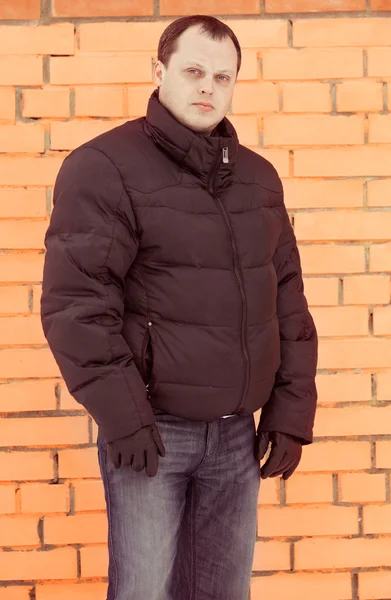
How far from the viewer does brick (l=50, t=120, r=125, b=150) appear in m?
2.13

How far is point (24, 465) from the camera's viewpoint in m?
2.19

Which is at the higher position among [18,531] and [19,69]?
[19,69]

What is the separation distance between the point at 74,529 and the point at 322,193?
4.42 feet

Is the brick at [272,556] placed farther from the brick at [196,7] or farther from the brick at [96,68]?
the brick at [196,7]

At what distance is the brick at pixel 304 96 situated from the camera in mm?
2164

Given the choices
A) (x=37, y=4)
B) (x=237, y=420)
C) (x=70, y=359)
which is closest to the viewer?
(x=70, y=359)

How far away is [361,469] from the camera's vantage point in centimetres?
225

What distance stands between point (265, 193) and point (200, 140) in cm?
26

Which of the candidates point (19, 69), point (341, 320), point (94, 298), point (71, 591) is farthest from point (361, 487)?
point (19, 69)

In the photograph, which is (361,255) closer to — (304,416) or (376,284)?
(376,284)

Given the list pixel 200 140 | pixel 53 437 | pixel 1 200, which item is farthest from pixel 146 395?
pixel 1 200

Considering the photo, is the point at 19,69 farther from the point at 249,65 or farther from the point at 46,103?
the point at 249,65

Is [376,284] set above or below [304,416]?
above

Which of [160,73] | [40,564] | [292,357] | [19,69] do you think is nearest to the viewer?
[160,73]
